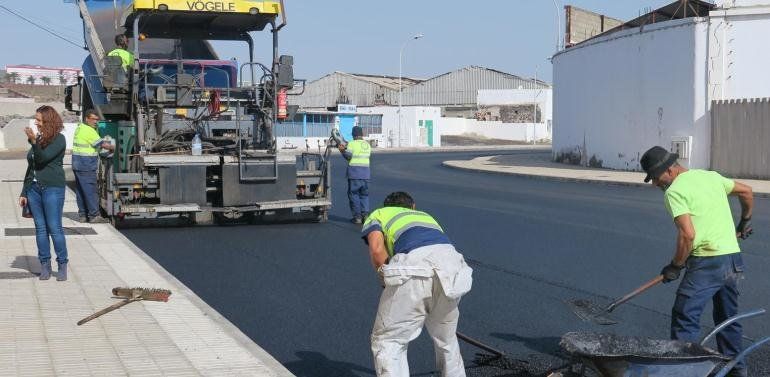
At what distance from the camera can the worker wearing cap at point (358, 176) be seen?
548 inches

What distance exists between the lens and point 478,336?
6.80m

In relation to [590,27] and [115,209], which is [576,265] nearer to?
[115,209]

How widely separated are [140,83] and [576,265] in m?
6.59

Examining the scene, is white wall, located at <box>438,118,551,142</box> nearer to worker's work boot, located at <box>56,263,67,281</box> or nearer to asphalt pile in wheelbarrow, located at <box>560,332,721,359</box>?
worker's work boot, located at <box>56,263,67,281</box>

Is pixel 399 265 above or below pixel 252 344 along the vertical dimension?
above

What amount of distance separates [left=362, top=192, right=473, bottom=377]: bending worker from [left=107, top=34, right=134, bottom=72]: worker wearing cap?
8.92 meters

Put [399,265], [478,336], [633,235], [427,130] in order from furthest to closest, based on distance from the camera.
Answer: [427,130] → [633,235] → [478,336] → [399,265]

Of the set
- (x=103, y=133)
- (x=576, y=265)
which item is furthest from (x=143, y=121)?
(x=576, y=265)

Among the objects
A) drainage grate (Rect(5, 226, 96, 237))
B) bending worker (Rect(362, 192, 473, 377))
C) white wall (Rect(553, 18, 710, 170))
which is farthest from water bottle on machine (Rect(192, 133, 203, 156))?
white wall (Rect(553, 18, 710, 170))

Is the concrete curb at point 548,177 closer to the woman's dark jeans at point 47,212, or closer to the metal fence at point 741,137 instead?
the metal fence at point 741,137

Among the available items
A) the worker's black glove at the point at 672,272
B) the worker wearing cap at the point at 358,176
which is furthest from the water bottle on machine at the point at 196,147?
the worker's black glove at the point at 672,272

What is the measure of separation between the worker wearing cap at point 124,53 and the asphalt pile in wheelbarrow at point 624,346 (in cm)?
960

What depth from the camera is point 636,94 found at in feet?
90.2

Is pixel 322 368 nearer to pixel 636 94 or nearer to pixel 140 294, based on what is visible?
pixel 140 294
